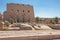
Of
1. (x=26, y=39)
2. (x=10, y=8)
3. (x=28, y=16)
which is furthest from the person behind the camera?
(x=28, y=16)

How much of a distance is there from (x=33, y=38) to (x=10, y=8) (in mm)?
24258

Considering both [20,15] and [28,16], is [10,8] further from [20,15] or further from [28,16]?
[28,16]

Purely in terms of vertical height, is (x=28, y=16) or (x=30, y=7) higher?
(x=30, y=7)

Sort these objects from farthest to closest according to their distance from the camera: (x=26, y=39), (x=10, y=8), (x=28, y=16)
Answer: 1. (x=28, y=16)
2. (x=10, y=8)
3. (x=26, y=39)

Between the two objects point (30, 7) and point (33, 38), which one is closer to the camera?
point (33, 38)

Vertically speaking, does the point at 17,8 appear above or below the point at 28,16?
above

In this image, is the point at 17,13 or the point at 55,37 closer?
the point at 55,37

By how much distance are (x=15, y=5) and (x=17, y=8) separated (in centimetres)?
Answer: 83

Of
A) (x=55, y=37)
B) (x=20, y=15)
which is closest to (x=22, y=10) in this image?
(x=20, y=15)

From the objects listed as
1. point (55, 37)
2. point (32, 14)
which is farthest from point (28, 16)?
point (55, 37)

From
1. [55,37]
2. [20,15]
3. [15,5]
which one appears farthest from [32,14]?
[55,37]

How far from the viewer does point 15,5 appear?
2578cm

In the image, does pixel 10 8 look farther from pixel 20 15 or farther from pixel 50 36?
pixel 50 36

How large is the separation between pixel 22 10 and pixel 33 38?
82.7 ft
